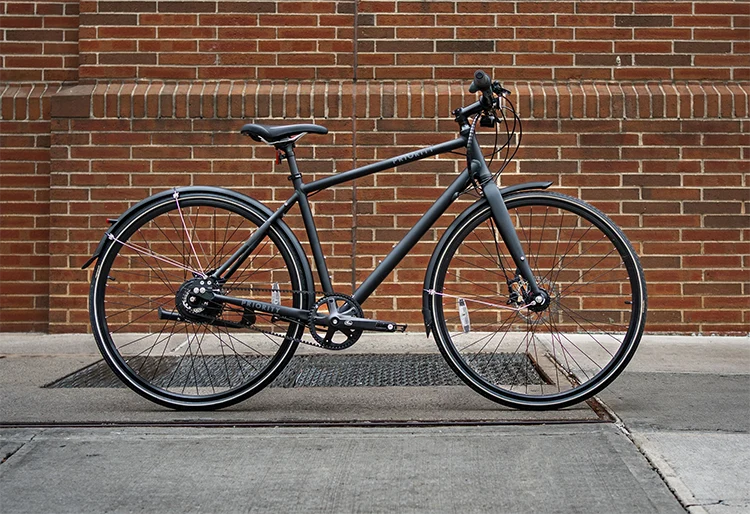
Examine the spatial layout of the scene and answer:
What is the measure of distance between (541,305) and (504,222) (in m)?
0.34

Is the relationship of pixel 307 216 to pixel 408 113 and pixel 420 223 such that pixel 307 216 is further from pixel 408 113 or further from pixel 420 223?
pixel 408 113

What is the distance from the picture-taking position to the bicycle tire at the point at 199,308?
3586mm

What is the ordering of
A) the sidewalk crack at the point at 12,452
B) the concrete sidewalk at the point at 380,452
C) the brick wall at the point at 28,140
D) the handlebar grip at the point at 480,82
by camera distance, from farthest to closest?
the brick wall at the point at 28,140
the handlebar grip at the point at 480,82
the sidewalk crack at the point at 12,452
the concrete sidewalk at the point at 380,452

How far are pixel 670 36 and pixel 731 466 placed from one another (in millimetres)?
3382

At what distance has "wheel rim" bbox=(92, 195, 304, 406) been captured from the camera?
3598 mm

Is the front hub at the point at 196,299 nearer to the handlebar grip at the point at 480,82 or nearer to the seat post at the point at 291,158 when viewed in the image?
the seat post at the point at 291,158

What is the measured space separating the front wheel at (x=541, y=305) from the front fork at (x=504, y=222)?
0.10 ft

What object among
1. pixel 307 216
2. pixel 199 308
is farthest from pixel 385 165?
pixel 199 308

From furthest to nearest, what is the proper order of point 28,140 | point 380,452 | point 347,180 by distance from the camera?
point 28,140
point 347,180
point 380,452

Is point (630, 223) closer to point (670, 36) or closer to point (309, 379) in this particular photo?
point (670, 36)

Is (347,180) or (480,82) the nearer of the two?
(480,82)

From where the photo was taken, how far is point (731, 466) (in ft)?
9.43

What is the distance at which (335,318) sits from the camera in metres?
3.52

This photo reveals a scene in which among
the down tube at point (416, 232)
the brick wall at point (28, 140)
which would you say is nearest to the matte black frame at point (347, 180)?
the down tube at point (416, 232)
